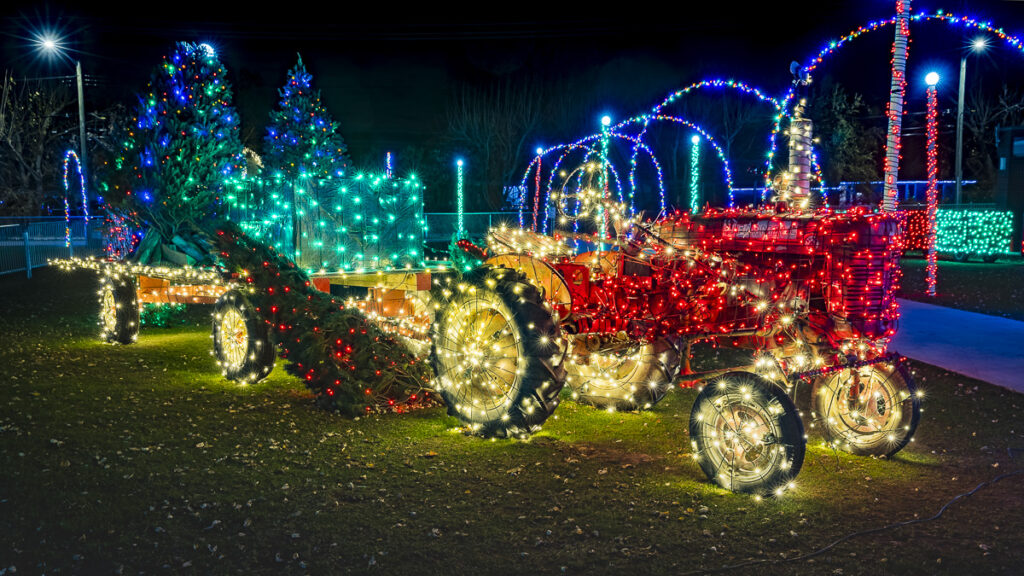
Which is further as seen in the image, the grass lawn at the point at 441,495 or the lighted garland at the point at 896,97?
the lighted garland at the point at 896,97

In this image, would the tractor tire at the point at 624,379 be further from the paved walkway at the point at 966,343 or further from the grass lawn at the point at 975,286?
the grass lawn at the point at 975,286

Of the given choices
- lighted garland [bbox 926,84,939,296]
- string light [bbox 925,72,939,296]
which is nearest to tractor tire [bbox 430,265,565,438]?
string light [bbox 925,72,939,296]

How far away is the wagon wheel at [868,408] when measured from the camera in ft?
17.8

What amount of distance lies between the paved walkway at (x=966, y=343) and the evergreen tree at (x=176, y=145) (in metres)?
8.95

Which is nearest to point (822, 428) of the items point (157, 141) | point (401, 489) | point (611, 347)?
point (611, 347)

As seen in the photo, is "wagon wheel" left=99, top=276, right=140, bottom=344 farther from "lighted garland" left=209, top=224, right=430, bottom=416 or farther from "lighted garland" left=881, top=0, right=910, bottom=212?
"lighted garland" left=881, top=0, right=910, bottom=212

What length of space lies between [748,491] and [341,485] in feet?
8.46

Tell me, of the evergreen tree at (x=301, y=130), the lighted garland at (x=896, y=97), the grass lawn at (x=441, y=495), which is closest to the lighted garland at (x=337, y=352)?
the grass lawn at (x=441, y=495)

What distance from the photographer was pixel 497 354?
5945 mm

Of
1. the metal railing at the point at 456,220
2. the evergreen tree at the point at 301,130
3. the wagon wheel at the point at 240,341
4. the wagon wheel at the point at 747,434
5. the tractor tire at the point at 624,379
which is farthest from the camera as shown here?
the metal railing at the point at 456,220

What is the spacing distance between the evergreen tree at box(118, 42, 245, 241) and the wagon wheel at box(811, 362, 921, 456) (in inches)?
311

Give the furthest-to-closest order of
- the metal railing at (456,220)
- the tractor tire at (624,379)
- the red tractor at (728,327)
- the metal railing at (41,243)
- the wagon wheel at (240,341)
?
the metal railing at (456,220) → the metal railing at (41,243) → the wagon wheel at (240,341) → the tractor tire at (624,379) → the red tractor at (728,327)

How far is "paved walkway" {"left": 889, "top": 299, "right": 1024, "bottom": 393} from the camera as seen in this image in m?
8.29

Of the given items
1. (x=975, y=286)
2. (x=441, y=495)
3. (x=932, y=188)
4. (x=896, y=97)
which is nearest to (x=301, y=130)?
(x=932, y=188)
